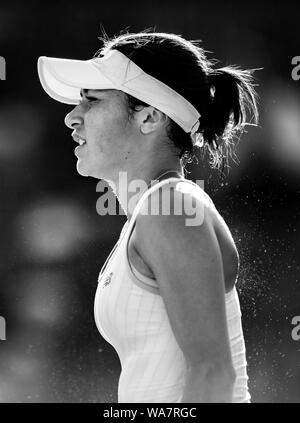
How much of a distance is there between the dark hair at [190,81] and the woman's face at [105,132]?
3 cm

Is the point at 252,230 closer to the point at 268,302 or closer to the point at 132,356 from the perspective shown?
the point at 268,302

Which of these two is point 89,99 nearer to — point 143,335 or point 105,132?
point 105,132

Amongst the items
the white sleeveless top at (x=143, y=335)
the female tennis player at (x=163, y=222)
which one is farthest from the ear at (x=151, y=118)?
the white sleeveless top at (x=143, y=335)

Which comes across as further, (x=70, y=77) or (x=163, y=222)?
(x=70, y=77)

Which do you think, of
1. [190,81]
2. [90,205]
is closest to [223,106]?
[190,81]

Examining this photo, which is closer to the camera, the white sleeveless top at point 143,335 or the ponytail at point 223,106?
the white sleeveless top at point 143,335

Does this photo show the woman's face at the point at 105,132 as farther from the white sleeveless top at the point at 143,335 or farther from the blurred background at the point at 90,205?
the blurred background at the point at 90,205

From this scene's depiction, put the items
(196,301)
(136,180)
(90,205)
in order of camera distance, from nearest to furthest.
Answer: (196,301) < (136,180) < (90,205)

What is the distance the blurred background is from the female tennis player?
5.16 ft

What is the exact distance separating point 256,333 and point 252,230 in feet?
1.26

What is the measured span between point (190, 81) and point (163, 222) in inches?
12.3

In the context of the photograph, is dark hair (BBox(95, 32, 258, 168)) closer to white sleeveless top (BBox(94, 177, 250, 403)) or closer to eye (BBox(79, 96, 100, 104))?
eye (BBox(79, 96, 100, 104))

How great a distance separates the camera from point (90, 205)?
10.9ft

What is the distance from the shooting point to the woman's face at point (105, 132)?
1284mm
